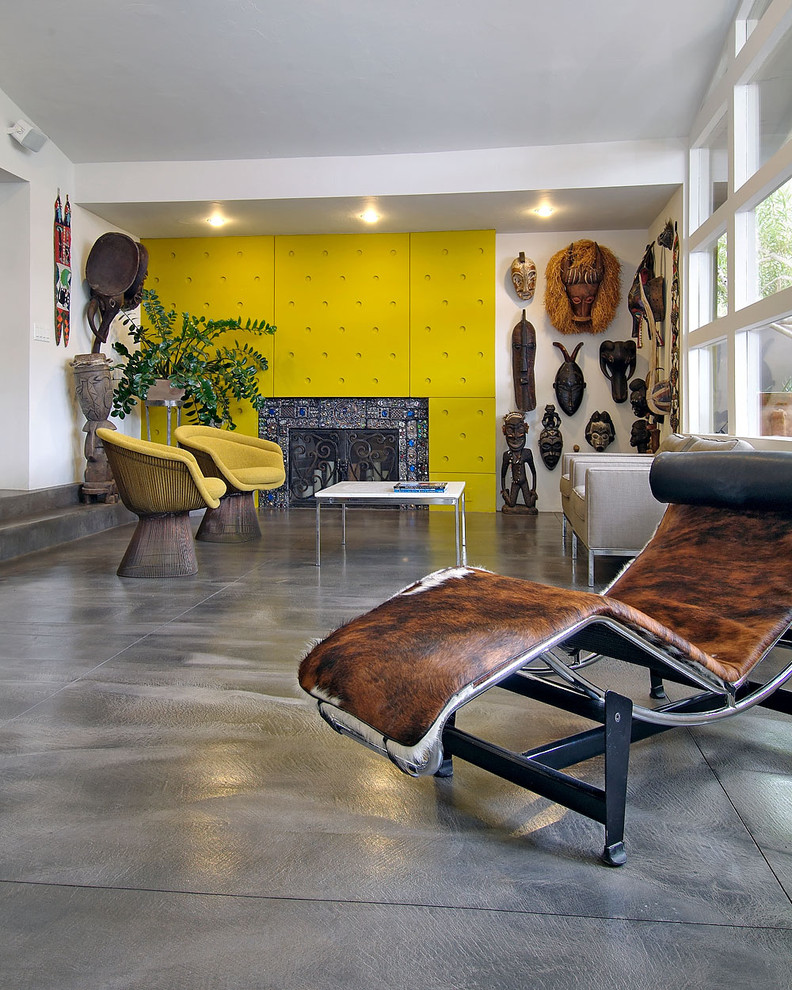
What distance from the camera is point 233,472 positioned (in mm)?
5910

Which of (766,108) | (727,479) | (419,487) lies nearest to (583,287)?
(766,108)

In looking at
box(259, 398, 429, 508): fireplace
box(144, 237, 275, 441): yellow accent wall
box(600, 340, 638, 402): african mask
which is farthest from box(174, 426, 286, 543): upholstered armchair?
box(600, 340, 638, 402): african mask

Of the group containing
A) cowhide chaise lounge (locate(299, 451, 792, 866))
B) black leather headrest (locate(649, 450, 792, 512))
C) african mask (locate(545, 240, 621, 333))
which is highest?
african mask (locate(545, 240, 621, 333))

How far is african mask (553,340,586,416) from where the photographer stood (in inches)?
322

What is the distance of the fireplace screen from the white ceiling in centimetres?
233

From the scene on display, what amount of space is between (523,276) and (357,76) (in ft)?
9.20

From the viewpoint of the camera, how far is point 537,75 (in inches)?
231

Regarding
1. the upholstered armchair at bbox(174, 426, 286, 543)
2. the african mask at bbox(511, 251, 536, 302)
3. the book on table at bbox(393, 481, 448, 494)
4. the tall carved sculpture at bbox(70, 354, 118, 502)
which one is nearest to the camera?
the book on table at bbox(393, 481, 448, 494)

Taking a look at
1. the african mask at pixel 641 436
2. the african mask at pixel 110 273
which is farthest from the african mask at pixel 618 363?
the african mask at pixel 110 273

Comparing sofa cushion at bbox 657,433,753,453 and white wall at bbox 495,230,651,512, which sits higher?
white wall at bbox 495,230,651,512

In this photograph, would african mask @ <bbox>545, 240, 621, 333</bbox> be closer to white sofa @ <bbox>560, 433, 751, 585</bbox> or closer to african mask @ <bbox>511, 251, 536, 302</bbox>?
african mask @ <bbox>511, 251, 536, 302</bbox>

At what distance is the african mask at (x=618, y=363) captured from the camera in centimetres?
806

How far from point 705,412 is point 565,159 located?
2.39 meters

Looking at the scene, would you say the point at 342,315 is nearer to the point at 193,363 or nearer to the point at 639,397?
the point at 193,363
